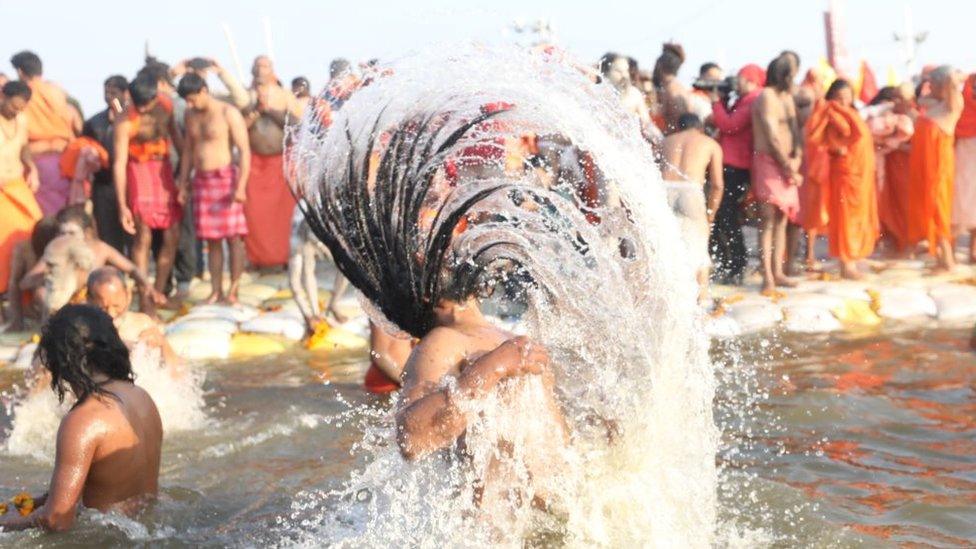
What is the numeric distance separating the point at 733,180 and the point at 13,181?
5.74 metres

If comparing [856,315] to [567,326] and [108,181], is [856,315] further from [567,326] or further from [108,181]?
[108,181]

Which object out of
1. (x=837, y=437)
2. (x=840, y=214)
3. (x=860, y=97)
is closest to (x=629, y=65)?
(x=840, y=214)

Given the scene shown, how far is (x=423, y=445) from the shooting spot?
3947 mm

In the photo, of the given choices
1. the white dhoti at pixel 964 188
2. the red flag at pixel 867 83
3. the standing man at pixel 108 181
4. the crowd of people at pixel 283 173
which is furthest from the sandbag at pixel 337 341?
the red flag at pixel 867 83

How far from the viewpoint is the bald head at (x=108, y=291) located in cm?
695

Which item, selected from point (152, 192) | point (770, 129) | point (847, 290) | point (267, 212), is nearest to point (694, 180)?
point (770, 129)

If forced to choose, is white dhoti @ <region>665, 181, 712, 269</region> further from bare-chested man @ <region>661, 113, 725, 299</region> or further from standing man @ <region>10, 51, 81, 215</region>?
standing man @ <region>10, 51, 81, 215</region>

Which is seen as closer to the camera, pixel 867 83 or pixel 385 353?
pixel 385 353

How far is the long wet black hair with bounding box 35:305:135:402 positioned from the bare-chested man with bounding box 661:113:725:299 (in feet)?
16.3

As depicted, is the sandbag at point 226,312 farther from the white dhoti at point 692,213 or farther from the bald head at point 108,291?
the white dhoti at point 692,213

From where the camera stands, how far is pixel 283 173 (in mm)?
10531

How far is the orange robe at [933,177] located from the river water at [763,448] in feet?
6.42

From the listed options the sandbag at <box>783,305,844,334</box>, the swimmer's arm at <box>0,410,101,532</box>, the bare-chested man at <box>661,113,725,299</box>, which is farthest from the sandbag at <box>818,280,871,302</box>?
the swimmer's arm at <box>0,410,101,532</box>

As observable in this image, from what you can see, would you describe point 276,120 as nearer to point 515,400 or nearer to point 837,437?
point 837,437
